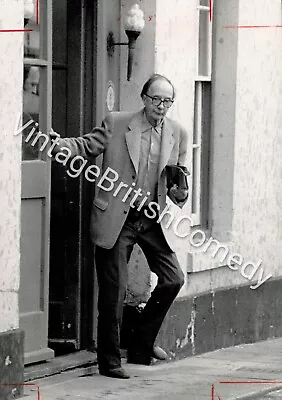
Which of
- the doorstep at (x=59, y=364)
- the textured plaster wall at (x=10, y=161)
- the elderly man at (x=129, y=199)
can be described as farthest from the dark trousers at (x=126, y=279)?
the textured plaster wall at (x=10, y=161)

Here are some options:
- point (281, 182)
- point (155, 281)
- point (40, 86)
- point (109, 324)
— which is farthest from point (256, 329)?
point (40, 86)

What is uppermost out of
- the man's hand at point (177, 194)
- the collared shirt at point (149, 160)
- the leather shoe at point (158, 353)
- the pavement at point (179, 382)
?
the collared shirt at point (149, 160)

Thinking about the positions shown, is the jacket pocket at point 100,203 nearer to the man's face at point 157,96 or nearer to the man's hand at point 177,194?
the man's hand at point 177,194

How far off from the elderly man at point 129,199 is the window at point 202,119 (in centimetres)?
175

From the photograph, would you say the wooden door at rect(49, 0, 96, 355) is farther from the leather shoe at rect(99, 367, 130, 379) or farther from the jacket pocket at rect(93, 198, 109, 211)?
the leather shoe at rect(99, 367, 130, 379)

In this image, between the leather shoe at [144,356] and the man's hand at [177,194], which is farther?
the leather shoe at [144,356]

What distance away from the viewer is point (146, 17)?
10.8m

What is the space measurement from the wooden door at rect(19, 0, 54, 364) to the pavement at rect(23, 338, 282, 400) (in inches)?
14.9

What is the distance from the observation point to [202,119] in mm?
12141

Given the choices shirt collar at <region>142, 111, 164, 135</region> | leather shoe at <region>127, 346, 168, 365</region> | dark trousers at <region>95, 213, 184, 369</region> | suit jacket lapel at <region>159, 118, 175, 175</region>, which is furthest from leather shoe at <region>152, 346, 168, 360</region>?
shirt collar at <region>142, 111, 164, 135</region>

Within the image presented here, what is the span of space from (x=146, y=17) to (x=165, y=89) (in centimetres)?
102

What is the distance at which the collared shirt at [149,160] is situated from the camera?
33.1ft

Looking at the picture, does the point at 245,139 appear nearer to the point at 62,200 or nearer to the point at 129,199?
the point at 62,200

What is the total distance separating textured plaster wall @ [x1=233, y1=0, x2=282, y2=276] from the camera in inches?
484
